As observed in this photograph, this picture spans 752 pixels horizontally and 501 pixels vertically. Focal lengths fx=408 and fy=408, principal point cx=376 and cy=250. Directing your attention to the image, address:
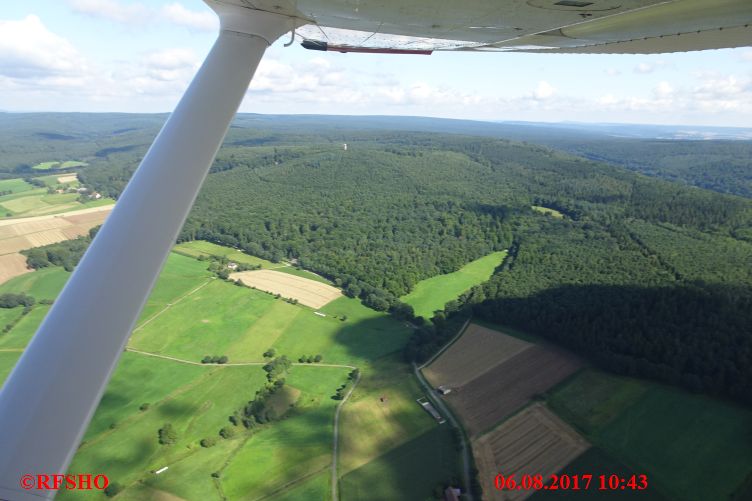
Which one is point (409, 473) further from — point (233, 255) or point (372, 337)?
point (233, 255)

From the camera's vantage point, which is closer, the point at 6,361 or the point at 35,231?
the point at 6,361

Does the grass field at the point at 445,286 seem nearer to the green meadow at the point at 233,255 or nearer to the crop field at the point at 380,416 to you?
the green meadow at the point at 233,255

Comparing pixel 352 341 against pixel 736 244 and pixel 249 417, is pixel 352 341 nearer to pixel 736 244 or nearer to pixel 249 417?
pixel 249 417

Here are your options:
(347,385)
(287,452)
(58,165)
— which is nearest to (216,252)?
(347,385)

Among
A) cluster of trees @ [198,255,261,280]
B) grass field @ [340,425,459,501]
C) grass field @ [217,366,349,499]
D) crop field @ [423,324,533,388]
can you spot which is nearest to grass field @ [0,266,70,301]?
cluster of trees @ [198,255,261,280]

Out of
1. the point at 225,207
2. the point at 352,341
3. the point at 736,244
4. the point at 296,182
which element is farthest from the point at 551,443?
the point at 296,182

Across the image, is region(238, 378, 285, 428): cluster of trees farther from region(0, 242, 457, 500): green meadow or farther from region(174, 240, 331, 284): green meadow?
region(174, 240, 331, 284): green meadow
